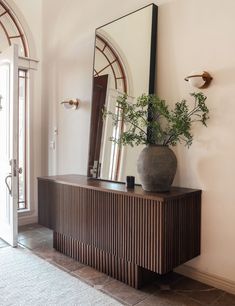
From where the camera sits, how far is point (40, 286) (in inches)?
95.0

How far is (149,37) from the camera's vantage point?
279 centimetres

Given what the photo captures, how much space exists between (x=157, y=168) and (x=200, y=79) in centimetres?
82

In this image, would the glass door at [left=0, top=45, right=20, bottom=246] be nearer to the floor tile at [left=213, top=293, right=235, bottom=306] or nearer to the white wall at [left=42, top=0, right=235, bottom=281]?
the white wall at [left=42, top=0, right=235, bottom=281]

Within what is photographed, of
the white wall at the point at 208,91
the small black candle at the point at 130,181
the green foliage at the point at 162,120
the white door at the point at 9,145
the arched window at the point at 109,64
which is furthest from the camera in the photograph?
the white door at the point at 9,145

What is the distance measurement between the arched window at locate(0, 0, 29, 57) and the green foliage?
2.35 metres

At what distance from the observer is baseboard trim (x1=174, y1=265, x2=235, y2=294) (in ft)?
7.62

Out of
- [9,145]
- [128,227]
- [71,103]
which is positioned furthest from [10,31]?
[128,227]

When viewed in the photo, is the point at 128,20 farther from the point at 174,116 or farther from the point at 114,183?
the point at 114,183

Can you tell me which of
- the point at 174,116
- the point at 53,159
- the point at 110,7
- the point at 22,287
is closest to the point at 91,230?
the point at 22,287

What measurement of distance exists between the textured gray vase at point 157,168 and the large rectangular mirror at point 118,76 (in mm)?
401

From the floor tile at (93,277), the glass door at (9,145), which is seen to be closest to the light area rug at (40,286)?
the floor tile at (93,277)

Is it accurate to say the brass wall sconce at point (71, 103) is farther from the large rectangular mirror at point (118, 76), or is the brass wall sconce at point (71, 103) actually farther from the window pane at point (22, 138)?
the window pane at point (22, 138)

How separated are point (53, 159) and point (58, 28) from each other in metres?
1.87

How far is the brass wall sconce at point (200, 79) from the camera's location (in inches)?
93.5
